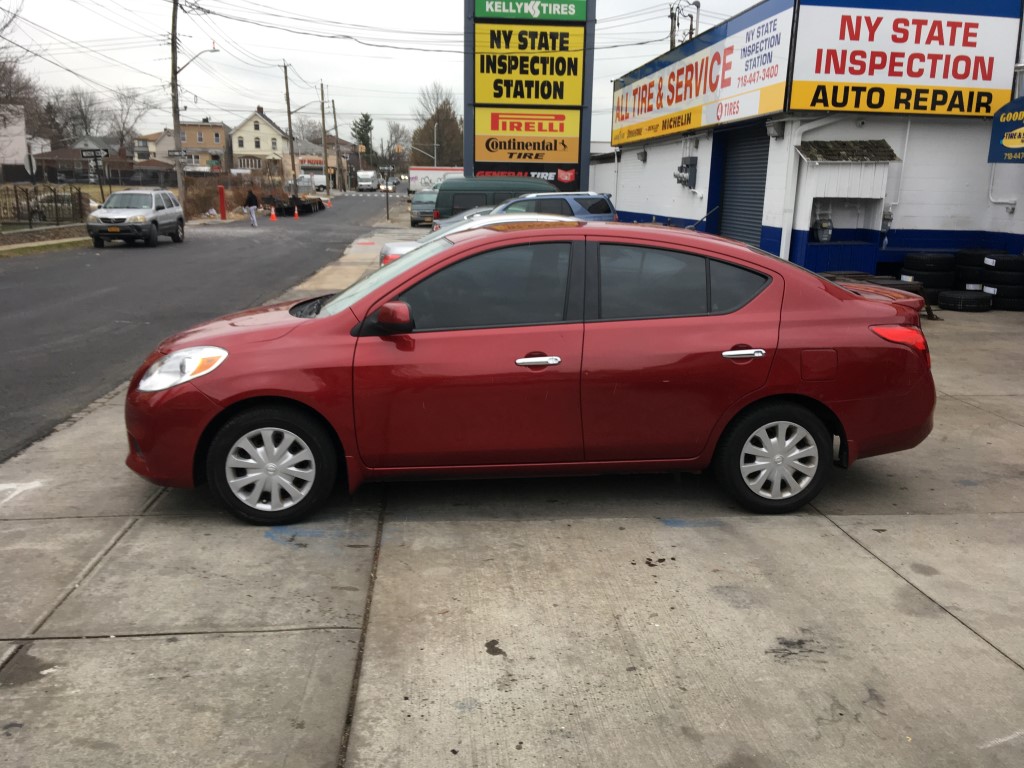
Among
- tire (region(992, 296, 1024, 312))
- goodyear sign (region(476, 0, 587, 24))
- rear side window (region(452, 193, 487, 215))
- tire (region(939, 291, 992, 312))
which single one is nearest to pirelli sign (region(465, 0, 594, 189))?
goodyear sign (region(476, 0, 587, 24))

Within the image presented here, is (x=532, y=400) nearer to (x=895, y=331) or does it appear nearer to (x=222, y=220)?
(x=895, y=331)

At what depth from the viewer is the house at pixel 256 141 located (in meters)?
134

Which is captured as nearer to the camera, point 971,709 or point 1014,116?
point 971,709

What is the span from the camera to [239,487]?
4.51m

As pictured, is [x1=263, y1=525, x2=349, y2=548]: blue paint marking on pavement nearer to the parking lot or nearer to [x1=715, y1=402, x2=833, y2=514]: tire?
the parking lot

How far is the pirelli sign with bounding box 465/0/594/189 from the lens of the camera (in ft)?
77.8

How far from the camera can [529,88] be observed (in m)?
24.5

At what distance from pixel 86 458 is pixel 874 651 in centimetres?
504

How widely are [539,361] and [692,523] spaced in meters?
1.27

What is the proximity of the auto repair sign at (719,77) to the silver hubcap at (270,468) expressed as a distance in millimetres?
11247

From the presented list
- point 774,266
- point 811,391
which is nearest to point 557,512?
point 811,391

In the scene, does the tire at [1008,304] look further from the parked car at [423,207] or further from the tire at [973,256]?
the parked car at [423,207]

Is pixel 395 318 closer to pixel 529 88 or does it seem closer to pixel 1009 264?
pixel 1009 264

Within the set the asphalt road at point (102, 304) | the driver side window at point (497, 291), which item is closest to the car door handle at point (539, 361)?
the driver side window at point (497, 291)
